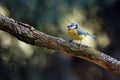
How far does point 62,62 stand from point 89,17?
50 centimetres

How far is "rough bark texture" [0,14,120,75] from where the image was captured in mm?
2293

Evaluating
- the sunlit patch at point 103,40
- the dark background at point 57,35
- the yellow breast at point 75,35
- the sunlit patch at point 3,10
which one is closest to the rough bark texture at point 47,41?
the yellow breast at point 75,35

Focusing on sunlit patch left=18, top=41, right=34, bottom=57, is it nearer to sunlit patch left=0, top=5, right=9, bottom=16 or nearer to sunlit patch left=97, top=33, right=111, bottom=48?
sunlit patch left=0, top=5, right=9, bottom=16

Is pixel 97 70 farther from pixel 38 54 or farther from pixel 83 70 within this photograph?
pixel 38 54

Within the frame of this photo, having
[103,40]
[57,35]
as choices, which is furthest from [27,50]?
[103,40]

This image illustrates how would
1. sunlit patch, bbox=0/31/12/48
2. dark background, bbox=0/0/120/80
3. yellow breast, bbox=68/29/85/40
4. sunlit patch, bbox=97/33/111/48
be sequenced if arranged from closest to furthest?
yellow breast, bbox=68/29/85/40 → dark background, bbox=0/0/120/80 → sunlit patch, bbox=0/31/12/48 → sunlit patch, bbox=97/33/111/48

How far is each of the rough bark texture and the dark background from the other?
174 centimetres

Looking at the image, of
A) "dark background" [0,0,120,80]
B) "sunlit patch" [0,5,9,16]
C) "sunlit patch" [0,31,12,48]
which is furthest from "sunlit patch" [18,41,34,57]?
"sunlit patch" [0,5,9,16]

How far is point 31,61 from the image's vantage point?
4680 millimetres

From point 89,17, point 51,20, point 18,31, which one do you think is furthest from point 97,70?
point 18,31

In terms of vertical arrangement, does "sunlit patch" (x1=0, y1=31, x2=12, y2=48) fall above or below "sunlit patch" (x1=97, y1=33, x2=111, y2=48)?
below

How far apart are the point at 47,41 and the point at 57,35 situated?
80.5 inches

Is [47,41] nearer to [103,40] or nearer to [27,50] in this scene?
[27,50]

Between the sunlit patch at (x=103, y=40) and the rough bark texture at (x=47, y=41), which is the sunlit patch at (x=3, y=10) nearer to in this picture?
the sunlit patch at (x=103, y=40)
